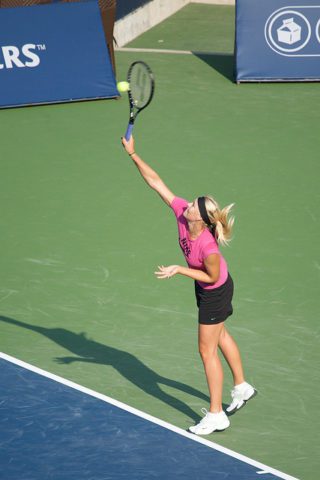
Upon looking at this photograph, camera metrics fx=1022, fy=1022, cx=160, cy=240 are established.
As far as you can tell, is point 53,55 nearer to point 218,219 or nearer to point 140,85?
point 140,85

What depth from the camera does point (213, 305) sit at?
7.95 m

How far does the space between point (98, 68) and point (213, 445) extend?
10.4 m

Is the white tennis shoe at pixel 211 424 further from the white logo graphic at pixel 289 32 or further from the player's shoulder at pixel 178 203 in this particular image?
the white logo graphic at pixel 289 32

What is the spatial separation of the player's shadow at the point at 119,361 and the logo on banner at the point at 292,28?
958cm

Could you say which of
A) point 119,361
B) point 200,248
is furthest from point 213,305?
point 119,361

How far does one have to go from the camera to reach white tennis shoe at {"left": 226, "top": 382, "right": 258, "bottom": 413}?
8422 millimetres

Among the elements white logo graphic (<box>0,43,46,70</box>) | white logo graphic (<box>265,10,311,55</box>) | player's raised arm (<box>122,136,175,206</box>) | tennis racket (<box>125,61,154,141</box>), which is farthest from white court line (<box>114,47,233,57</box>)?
player's raised arm (<box>122,136,175,206</box>)

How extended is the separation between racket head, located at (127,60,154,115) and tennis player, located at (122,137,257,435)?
55.6 inches

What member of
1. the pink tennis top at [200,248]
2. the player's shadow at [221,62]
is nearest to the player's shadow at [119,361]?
the pink tennis top at [200,248]

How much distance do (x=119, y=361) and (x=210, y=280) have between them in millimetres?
1926

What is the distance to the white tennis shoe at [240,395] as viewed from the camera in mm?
8422

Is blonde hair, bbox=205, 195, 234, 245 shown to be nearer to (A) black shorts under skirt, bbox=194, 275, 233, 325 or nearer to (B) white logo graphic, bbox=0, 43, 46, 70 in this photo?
(A) black shorts under skirt, bbox=194, 275, 233, 325

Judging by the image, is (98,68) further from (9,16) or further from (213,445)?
(213,445)

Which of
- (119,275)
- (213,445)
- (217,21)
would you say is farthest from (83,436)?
(217,21)
